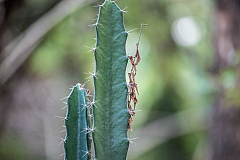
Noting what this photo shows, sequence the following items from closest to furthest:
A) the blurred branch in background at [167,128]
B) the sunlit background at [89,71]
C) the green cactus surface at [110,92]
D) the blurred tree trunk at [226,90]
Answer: the green cactus surface at [110,92] → the blurred tree trunk at [226,90] → the sunlit background at [89,71] → the blurred branch in background at [167,128]

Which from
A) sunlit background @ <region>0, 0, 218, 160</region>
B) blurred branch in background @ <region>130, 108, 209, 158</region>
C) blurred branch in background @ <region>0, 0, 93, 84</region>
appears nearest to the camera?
blurred branch in background @ <region>0, 0, 93, 84</region>

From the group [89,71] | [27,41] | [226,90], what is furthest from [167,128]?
[27,41]

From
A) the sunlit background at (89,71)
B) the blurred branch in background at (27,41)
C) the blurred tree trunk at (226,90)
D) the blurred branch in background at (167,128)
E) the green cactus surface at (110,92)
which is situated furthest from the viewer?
the blurred branch in background at (167,128)

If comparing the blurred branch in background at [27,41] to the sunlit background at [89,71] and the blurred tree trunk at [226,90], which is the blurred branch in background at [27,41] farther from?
the blurred tree trunk at [226,90]

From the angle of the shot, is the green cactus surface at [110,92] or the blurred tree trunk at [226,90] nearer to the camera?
the green cactus surface at [110,92]

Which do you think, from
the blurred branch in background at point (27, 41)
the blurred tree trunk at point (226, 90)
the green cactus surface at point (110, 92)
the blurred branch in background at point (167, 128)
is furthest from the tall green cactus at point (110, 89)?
the blurred branch in background at point (167, 128)

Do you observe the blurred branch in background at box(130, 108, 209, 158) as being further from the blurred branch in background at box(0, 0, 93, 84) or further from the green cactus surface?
the green cactus surface

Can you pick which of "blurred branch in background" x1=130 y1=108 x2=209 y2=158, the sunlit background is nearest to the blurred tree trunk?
the sunlit background
